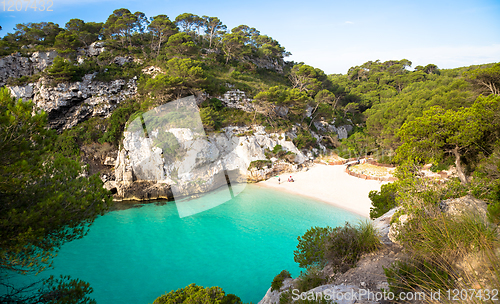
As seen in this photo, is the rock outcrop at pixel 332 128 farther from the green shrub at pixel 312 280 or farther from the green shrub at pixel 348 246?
the green shrub at pixel 312 280

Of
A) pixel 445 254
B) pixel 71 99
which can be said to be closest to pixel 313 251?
pixel 445 254

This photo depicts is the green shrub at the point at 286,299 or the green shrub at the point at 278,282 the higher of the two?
the green shrub at the point at 286,299

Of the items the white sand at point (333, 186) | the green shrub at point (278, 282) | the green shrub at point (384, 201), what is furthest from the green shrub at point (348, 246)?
the white sand at point (333, 186)

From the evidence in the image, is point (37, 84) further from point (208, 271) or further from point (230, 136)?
point (208, 271)

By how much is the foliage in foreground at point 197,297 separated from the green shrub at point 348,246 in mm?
2738

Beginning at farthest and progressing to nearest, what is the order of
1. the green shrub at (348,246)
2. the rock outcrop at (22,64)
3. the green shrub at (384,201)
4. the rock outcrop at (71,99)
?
the rock outcrop at (22,64)
the rock outcrop at (71,99)
the green shrub at (384,201)
the green shrub at (348,246)

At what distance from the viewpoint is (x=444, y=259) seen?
321 centimetres

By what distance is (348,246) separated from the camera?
5.16 m

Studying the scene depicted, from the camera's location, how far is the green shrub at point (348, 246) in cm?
494

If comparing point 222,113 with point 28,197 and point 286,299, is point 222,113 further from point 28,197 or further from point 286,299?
point 286,299

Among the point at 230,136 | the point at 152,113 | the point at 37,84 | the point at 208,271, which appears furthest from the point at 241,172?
the point at 37,84

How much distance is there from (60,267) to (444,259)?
1437 cm

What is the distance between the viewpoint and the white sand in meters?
15.2

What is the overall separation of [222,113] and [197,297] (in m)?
23.0
